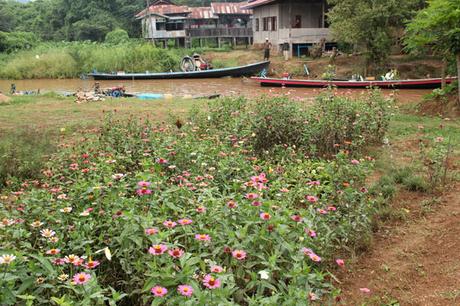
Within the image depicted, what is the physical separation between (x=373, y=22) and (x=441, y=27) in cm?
979

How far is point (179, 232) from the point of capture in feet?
8.94

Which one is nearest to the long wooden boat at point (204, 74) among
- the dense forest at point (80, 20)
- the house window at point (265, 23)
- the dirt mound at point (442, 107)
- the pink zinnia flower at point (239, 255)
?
the house window at point (265, 23)

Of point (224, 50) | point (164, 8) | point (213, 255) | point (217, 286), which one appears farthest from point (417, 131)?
point (164, 8)

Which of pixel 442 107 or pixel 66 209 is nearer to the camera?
pixel 66 209

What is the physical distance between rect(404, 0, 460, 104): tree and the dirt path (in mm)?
4607

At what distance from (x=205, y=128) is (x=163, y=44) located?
101 feet

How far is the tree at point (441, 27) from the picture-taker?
304 inches

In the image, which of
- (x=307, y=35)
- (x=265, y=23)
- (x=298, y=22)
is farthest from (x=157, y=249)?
(x=265, y=23)

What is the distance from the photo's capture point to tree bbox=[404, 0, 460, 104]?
7.72 meters

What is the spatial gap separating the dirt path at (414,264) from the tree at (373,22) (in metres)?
14.3

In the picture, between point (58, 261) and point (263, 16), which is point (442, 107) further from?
point (263, 16)

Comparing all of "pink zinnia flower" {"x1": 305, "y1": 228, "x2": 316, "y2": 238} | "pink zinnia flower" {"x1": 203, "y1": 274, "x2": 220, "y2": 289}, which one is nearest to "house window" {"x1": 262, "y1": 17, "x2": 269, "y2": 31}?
"pink zinnia flower" {"x1": 305, "y1": 228, "x2": 316, "y2": 238}

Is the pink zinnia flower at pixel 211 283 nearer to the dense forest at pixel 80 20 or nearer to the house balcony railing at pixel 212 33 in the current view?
the house balcony railing at pixel 212 33

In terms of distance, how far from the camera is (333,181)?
12.5 ft
